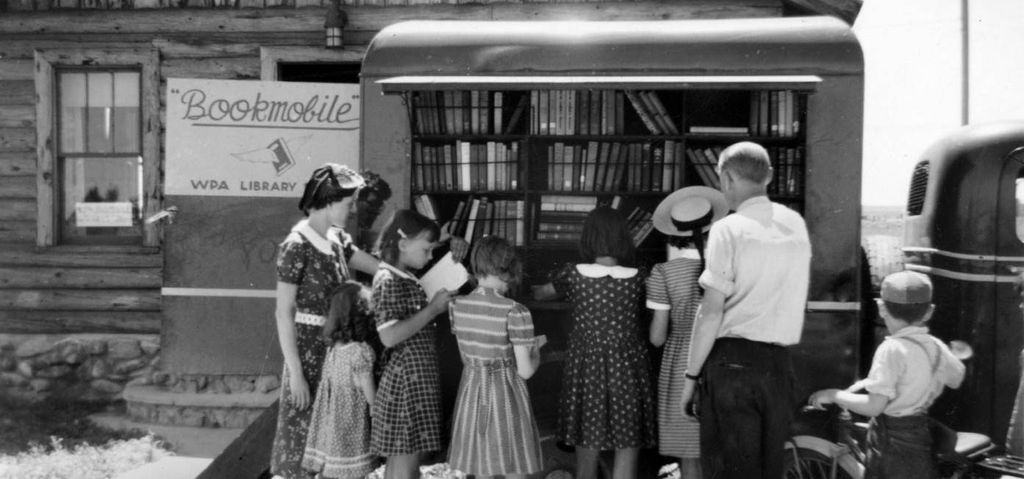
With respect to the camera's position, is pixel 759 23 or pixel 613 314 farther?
pixel 759 23

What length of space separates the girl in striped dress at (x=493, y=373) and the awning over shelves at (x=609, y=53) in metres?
1.19

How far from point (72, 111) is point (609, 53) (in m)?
5.48

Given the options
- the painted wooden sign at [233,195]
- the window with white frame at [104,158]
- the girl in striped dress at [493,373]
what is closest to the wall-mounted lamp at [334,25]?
the painted wooden sign at [233,195]

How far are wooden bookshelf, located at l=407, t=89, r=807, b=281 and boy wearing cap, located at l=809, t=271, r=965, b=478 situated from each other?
1.67 m

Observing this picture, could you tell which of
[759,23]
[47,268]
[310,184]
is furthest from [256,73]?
[759,23]

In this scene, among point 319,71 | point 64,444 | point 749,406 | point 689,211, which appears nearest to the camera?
point 749,406

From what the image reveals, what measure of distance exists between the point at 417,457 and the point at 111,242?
4.96m

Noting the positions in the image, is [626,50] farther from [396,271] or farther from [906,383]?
[906,383]

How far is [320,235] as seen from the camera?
4504mm

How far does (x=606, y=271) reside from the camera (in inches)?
173

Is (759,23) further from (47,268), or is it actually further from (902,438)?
(47,268)

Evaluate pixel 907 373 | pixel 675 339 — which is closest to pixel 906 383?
pixel 907 373

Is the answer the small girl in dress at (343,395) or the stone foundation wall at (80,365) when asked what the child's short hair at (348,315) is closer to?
the small girl in dress at (343,395)

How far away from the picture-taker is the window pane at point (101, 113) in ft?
26.5
